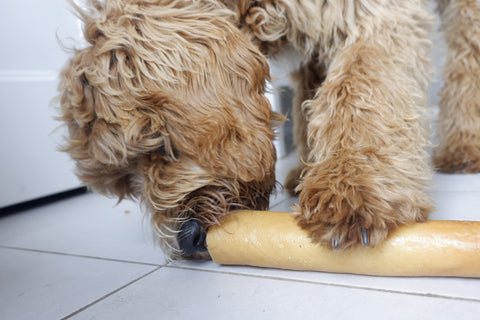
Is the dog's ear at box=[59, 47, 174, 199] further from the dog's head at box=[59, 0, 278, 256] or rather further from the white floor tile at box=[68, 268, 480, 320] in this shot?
the white floor tile at box=[68, 268, 480, 320]

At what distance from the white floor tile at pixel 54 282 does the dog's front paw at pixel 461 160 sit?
1574 mm

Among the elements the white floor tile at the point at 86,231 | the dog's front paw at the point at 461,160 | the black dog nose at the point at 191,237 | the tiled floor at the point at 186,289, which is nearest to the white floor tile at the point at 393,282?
the tiled floor at the point at 186,289

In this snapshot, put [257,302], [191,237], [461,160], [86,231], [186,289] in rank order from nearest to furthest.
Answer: [257,302] → [186,289] → [191,237] → [86,231] → [461,160]

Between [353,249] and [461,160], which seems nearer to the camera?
[353,249]

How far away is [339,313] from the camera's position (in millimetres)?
889

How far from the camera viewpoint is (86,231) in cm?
177

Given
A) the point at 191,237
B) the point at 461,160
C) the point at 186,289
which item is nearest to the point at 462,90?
the point at 461,160

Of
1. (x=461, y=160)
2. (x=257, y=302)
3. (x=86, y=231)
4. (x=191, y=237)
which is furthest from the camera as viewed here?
(x=461, y=160)

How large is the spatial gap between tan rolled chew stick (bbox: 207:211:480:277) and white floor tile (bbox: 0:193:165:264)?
0.96ft

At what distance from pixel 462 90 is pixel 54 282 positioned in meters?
1.96

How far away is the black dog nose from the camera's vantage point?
3.91 ft

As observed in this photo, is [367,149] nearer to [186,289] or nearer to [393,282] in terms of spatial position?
[393,282]

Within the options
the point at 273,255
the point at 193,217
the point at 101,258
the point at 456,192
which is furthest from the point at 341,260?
the point at 456,192

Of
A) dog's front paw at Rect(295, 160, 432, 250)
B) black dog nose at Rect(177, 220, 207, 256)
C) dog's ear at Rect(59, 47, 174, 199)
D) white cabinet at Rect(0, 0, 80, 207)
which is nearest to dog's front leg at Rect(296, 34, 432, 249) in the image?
dog's front paw at Rect(295, 160, 432, 250)
